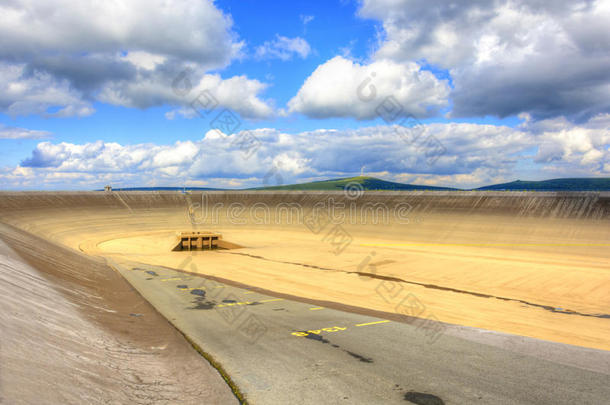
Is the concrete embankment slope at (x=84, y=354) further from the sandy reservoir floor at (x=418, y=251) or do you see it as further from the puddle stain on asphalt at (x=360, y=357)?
the sandy reservoir floor at (x=418, y=251)

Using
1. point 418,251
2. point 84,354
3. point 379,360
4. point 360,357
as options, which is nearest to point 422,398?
point 379,360

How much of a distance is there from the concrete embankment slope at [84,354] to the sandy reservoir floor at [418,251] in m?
10.6

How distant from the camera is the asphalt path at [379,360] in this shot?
822cm

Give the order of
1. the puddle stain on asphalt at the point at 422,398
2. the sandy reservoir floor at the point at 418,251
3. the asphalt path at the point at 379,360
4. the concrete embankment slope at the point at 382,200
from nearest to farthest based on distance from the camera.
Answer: the puddle stain on asphalt at the point at 422,398 → the asphalt path at the point at 379,360 → the sandy reservoir floor at the point at 418,251 → the concrete embankment slope at the point at 382,200

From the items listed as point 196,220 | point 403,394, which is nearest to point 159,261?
point 403,394

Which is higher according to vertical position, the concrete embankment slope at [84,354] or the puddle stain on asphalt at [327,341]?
the concrete embankment slope at [84,354]

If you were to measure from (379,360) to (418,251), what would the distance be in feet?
111

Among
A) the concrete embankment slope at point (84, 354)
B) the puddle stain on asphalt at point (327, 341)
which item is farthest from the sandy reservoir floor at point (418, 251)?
the concrete embankment slope at point (84, 354)

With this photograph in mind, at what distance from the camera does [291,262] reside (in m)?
36.2

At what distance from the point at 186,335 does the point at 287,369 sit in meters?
4.53

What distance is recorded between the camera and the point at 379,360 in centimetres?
1020

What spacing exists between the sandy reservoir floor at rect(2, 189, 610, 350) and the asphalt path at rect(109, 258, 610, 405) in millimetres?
3378

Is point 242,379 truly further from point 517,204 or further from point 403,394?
point 517,204

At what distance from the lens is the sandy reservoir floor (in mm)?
19594
